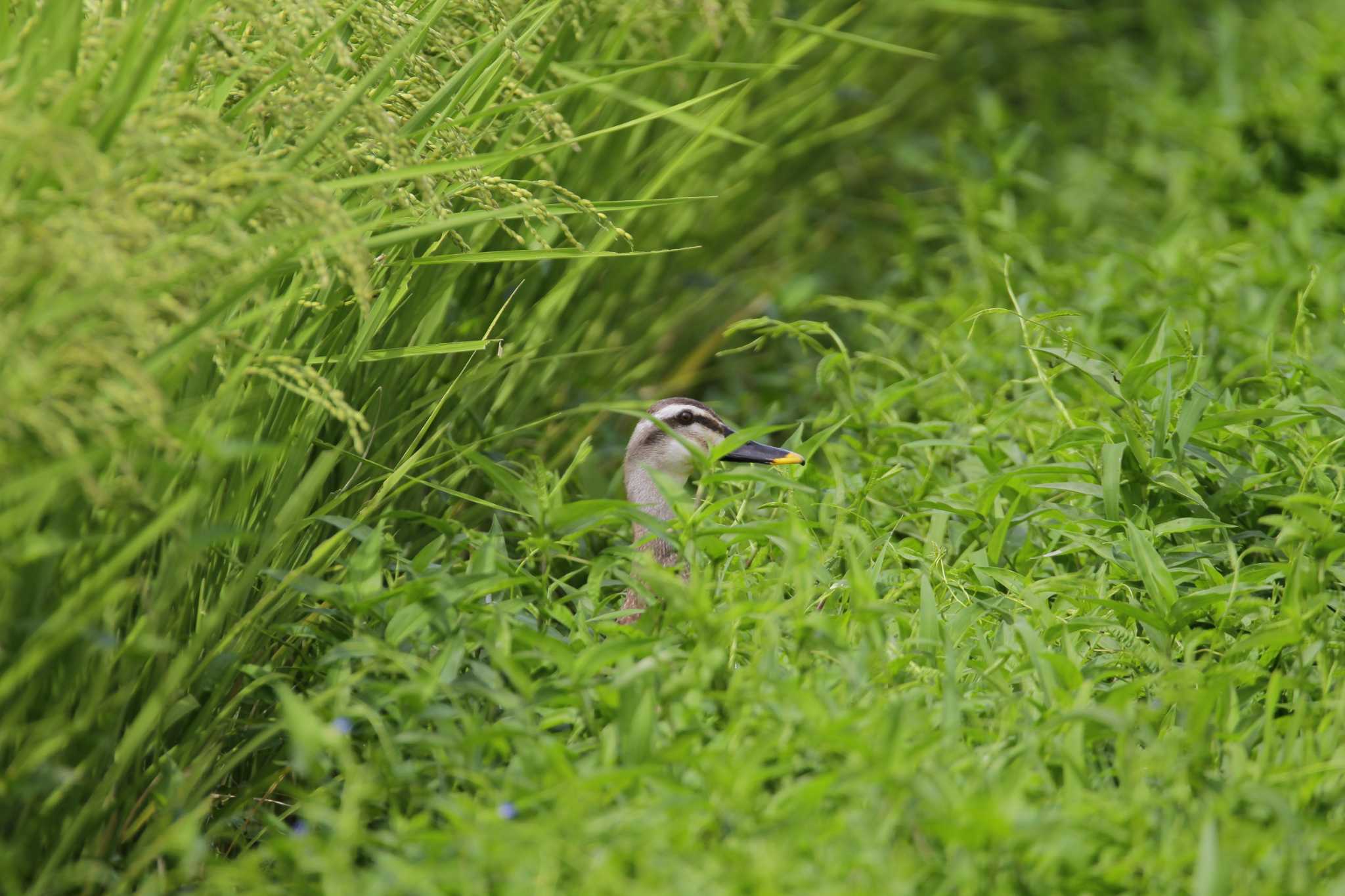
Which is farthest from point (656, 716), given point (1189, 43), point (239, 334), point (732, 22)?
point (1189, 43)

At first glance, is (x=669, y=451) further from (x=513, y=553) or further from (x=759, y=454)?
(x=513, y=553)

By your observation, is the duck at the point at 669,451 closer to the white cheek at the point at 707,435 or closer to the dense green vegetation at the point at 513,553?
the white cheek at the point at 707,435

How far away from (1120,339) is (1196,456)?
1.17 meters

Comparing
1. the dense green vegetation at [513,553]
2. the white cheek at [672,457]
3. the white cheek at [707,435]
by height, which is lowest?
the white cheek at [672,457]

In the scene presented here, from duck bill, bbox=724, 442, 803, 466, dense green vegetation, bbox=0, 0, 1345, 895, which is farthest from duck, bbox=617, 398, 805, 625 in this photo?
dense green vegetation, bbox=0, 0, 1345, 895

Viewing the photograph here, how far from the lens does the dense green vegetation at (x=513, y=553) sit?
1.91 m

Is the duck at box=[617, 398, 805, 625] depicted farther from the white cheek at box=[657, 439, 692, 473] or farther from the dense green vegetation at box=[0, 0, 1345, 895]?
the dense green vegetation at box=[0, 0, 1345, 895]

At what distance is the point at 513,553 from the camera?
3.31 metres

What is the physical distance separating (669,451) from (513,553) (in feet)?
1.55

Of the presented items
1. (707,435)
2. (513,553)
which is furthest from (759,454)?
(513,553)

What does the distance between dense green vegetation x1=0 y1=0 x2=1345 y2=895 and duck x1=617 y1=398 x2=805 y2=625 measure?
0.11 meters

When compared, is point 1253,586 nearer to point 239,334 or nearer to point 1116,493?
point 1116,493

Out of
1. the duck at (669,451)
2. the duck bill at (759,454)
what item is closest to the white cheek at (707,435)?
the duck at (669,451)

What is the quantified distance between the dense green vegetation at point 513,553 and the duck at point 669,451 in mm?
110
